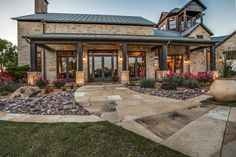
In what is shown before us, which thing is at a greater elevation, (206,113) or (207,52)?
(207,52)

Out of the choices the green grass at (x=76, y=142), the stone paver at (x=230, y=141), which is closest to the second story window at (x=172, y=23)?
the stone paver at (x=230, y=141)

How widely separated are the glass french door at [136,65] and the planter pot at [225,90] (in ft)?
31.8

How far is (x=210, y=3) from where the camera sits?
21.5 metres

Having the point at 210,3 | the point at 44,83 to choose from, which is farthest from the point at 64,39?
the point at 210,3

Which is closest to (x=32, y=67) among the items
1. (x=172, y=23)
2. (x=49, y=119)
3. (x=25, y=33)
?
(x=25, y=33)

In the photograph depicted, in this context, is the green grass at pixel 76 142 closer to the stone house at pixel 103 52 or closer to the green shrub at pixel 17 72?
the stone house at pixel 103 52

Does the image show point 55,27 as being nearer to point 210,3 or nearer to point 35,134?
point 35,134

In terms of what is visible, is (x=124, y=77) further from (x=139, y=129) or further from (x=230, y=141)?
(x=230, y=141)

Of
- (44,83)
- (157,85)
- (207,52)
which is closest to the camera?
(157,85)

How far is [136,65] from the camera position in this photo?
47.5 feet

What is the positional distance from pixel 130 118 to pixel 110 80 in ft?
34.6

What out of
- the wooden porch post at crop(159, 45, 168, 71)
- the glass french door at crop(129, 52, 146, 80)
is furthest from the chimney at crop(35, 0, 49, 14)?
the wooden porch post at crop(159, 45, 168, 71)

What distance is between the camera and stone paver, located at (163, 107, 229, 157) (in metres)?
1.95

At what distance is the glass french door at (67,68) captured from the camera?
1367 centimetres
